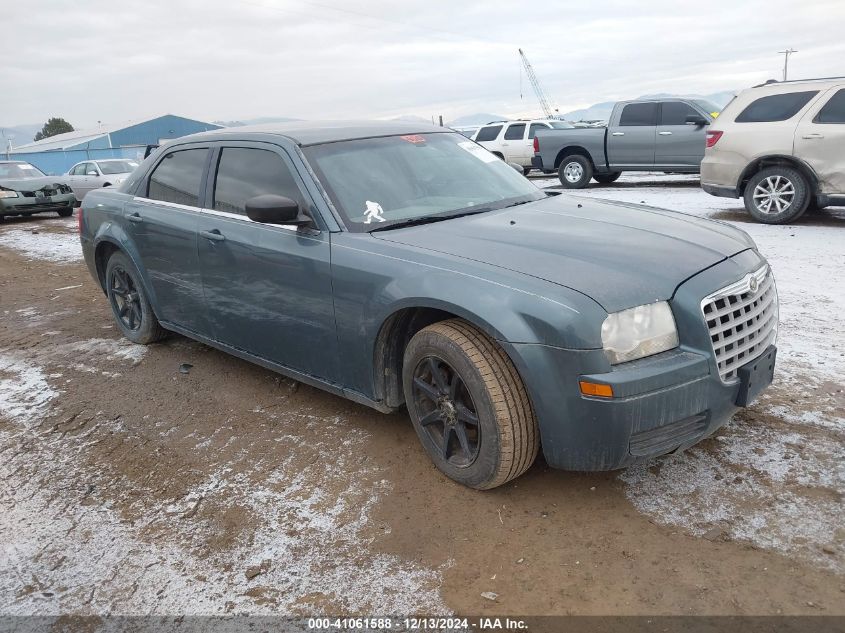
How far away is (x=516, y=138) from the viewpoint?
770 inches

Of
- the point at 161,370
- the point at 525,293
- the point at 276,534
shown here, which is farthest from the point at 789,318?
the point at 161,370

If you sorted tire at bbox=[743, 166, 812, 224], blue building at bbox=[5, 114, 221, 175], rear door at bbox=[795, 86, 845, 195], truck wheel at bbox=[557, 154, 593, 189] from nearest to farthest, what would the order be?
rear door at bbox=[795, 86, 845, 195] < tire at bbox=[743, 166, 812, 224] < truck wheel at bbox=[557, 154, 593, 189] < blue building at bbox=[5, 114, 221, 175]

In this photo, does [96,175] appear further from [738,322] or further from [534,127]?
[738,322]

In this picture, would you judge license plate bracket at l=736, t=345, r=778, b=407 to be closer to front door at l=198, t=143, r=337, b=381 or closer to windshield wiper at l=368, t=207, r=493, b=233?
windshield wiper at l=368, t=207, r=493, b=233

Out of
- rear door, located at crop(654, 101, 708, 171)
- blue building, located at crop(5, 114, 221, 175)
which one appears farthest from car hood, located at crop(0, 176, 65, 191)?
blue building, located at crop(5, 114, 221, 175)

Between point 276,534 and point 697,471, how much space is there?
6.25 ft

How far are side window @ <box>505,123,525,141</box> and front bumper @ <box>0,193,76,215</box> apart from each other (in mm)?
11674

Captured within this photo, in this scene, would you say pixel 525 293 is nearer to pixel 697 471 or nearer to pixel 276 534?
pixel 697 471

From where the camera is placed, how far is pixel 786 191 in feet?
28.2

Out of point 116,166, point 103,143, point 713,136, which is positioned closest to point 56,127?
point 103,143

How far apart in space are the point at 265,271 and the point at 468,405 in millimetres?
1443

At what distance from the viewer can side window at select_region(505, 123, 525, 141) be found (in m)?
19.5

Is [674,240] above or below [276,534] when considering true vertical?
above

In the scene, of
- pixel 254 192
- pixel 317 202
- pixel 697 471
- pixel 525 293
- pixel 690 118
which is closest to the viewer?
pixel 525 293
